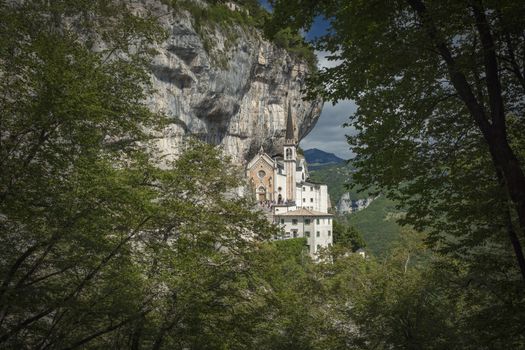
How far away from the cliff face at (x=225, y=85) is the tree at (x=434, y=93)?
28066 millimetres

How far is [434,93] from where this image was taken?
25.3ft

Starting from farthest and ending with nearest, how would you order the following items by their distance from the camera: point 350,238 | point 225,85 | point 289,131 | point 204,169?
point 289,131
point 350,238
point 225,85
point 204,169

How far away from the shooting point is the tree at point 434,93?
6.47m

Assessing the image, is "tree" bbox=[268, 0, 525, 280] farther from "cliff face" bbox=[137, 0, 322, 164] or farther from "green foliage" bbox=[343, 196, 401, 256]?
"green foliage" bbox=[343, 196, 401, 256]

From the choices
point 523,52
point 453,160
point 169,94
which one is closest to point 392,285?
point 453,160

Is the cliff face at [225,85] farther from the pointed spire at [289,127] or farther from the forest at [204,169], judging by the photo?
the forest at [204,169]

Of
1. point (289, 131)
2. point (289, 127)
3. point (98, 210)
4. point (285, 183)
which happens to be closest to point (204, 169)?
point (98, 210)

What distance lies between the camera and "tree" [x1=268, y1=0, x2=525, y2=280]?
6.47 meters

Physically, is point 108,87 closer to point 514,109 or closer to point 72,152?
point 72,152

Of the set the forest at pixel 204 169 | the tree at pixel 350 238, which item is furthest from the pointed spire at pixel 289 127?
the forest at pixel 204 169

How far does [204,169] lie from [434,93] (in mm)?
6402

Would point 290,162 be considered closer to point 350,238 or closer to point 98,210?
point 350,238

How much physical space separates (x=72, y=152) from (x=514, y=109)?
8.40m

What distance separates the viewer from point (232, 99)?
200 feet
